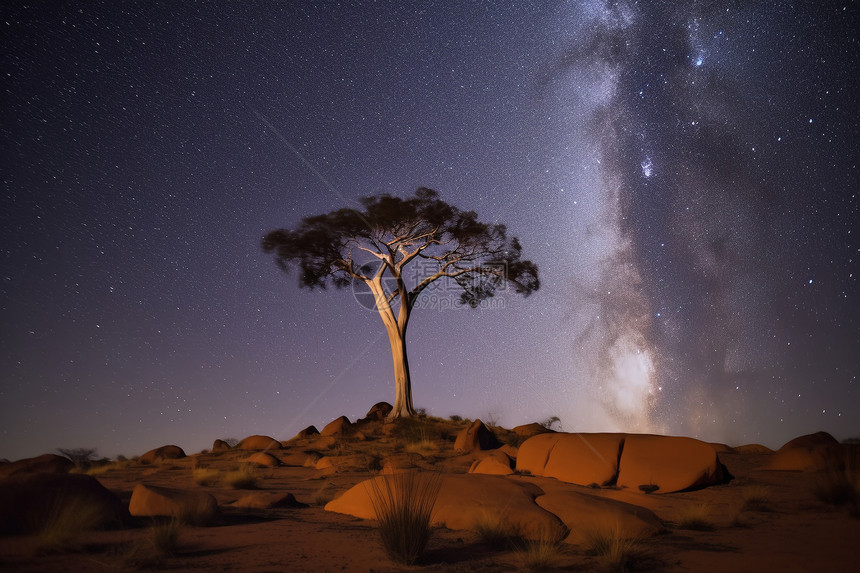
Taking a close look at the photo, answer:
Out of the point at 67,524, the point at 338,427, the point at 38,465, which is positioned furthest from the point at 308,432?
the point at 67,524

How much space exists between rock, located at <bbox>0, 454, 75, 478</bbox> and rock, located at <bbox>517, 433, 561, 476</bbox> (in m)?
9.67

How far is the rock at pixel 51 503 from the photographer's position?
5844 millimetres

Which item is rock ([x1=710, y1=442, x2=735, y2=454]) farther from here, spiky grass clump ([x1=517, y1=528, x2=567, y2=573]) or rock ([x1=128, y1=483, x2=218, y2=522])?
rock ([x1=128, y1=483, x2=218, y2=522])

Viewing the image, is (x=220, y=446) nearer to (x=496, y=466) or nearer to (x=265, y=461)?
(x=265, y=461)

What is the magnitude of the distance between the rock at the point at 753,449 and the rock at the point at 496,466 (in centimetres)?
928

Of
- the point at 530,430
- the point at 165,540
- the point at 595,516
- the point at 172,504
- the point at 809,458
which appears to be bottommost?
the point at 165,540

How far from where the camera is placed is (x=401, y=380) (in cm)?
2400

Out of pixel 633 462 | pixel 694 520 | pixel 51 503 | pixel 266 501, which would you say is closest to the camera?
pixel 51 503

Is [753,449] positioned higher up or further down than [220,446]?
higher up

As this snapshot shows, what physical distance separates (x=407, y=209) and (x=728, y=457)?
1538 cm

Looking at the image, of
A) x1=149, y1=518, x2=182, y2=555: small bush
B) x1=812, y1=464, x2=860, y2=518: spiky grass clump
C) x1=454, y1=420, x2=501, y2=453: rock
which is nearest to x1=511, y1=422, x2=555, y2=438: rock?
x1=454, y1=420, x2=501, y2=453: rock

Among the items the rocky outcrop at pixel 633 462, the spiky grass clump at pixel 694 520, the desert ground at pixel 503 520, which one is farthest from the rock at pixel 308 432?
the spiky grass clump at pixel 694 520

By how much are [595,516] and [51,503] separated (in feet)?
20.5

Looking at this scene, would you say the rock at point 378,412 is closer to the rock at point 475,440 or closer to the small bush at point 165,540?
the rock at point 475,440
